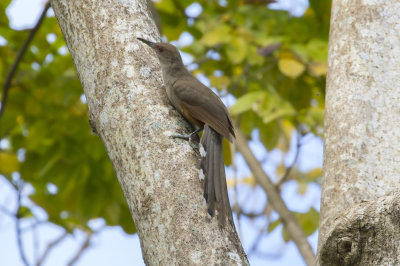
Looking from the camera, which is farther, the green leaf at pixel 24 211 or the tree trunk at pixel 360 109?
the green leaf at pixel 24 211

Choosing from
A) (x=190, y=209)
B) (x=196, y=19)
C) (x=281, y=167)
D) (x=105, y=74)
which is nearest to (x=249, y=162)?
(x=196, y=19)

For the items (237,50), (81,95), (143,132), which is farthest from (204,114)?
(81,95)

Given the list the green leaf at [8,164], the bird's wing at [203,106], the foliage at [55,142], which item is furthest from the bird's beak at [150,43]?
the green leaf at [8,164]

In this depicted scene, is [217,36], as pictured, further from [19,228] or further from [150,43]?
[19,228]

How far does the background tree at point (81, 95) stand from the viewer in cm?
543

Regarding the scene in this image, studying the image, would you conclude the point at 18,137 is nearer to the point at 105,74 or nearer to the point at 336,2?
the point at 105,74

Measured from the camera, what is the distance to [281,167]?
873 cm

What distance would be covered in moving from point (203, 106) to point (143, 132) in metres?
1.09

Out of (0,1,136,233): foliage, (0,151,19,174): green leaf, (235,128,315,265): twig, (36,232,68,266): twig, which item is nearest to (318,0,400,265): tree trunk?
(235,128,315,265): twig

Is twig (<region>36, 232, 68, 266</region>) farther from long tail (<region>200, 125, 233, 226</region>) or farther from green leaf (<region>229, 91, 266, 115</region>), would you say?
long tail (<region>200, 125, 233, 226</region>)

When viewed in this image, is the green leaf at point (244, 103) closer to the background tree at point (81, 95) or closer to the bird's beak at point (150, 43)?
the background tree at point (81, 95)

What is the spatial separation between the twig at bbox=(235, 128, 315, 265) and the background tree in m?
0.33

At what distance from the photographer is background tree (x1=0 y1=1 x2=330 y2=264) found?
543 centimetres

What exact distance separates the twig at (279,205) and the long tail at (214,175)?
1.22 metres
